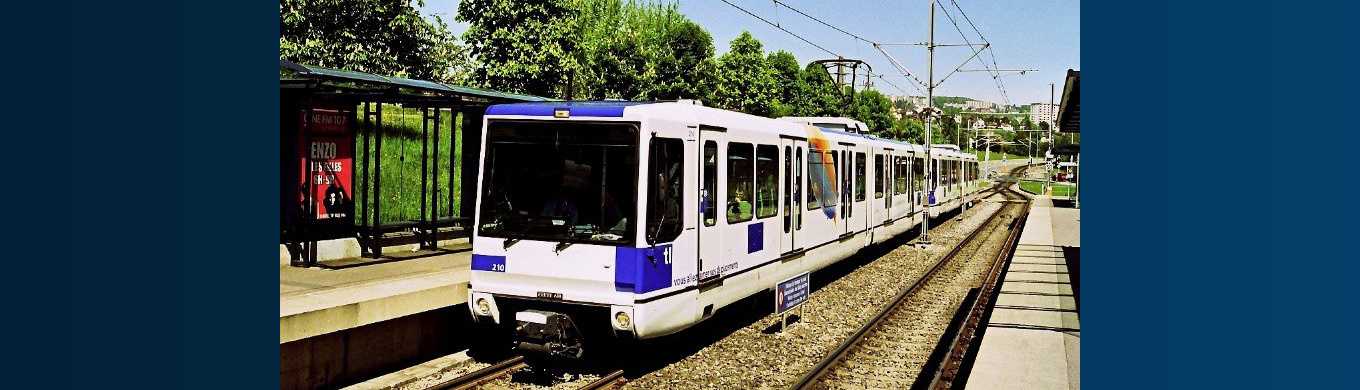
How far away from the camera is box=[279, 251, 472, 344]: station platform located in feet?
28.5

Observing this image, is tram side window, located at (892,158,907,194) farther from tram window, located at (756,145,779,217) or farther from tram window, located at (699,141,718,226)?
tram window, located at (699,141,718,226)

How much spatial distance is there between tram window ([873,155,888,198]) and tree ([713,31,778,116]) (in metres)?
17.0

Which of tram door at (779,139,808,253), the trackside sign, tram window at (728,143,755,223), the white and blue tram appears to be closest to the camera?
the white and blue tram

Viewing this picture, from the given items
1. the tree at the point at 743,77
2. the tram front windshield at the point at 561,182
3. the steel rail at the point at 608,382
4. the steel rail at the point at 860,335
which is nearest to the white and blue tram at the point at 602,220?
the tram front windshield at the point at 561,182

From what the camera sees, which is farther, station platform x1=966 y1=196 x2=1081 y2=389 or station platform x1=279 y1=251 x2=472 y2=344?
station platform x1=966 y1=196 x2=1081 y2=389

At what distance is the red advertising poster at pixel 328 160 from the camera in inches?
520

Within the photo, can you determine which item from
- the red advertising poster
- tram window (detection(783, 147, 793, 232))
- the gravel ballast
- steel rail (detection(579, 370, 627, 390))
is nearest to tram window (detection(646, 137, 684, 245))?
steel rail (detection(579, 370, 627, 390))

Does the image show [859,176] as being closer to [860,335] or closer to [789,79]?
[860,335]

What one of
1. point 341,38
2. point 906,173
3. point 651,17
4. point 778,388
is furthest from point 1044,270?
→ point 651,17

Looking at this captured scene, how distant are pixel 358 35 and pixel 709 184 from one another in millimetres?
20382

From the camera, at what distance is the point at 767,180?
12.2 m

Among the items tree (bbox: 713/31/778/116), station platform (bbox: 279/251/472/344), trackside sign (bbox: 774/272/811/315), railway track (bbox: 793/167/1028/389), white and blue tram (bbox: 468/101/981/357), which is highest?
tree (bbox: 713/31/778/116)

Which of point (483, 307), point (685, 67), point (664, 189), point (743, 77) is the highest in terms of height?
point (685, 67)

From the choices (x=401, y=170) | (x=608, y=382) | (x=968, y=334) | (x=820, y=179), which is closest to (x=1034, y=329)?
(x=968, y=334)
